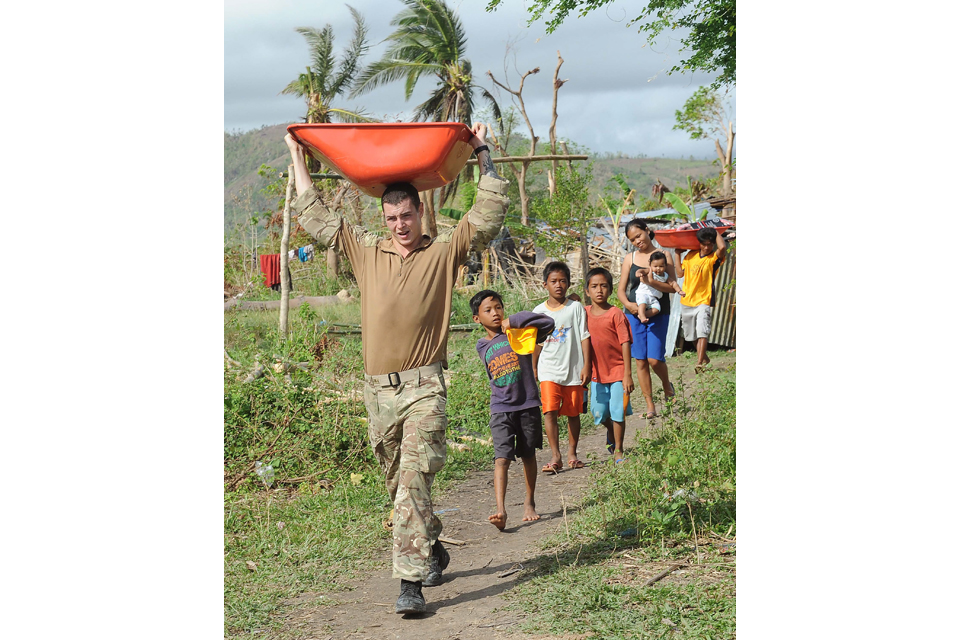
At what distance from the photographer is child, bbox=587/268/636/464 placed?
250 inches

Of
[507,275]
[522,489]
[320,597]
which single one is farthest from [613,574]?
[507,275]

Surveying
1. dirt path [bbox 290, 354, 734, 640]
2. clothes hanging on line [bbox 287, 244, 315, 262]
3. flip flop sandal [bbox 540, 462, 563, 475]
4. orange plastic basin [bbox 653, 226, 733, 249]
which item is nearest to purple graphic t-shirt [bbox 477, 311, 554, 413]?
dirt path [bbox 290, 354, 734, 640]

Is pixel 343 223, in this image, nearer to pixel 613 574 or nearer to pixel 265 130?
pixel 613 574

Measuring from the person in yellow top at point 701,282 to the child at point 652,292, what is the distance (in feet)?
7.30

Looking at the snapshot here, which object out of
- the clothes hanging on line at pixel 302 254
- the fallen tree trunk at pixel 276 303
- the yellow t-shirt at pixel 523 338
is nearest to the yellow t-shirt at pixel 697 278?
the yellow t-shirt at pixel 523 338

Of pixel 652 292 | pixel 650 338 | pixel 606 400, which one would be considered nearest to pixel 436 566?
pixel 606 400

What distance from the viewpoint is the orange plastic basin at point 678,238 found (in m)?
10.9

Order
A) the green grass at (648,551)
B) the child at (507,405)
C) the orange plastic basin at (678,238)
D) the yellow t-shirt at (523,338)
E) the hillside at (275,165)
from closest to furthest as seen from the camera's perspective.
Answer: the green grass at (648,551) < the child at (507,405) < the yellow t-shirt at (523,338) < the orange plastic basin at (678,238) < the hillside at (275,165)

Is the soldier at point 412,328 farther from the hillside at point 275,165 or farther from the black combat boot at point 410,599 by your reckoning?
the hillside at point 275,165

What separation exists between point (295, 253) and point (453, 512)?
1692 cm

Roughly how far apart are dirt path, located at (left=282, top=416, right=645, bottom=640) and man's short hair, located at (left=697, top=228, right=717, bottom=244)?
194 inches

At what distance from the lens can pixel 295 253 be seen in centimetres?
2170

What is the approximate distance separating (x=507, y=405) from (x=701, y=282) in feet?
20.9

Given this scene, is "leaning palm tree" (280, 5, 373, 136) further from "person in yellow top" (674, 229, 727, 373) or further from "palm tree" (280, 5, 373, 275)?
"person in yellow top" (674, 229, 727, 373)
